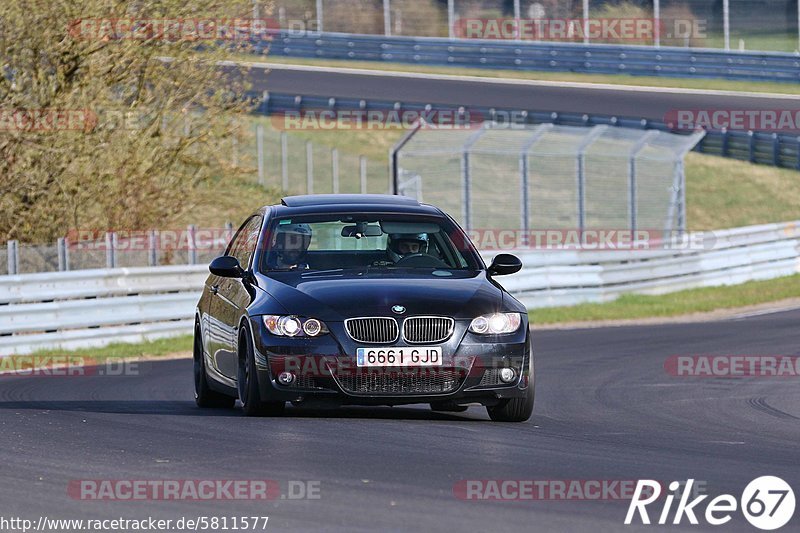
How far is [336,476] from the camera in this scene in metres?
7.50

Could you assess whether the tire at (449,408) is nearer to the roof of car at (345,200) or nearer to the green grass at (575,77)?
the roof of car at (345,200)

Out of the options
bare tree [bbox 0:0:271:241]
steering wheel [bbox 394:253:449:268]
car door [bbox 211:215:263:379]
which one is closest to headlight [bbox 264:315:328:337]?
car door [bbox 211:215:263:379]

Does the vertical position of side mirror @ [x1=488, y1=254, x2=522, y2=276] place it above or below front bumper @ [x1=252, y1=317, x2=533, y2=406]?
above

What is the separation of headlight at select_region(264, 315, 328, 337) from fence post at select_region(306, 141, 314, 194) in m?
21.2

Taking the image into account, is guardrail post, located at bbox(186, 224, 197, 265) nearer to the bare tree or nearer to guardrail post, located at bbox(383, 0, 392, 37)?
the bare tree

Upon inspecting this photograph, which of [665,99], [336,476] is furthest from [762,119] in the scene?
[336,476]

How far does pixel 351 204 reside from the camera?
1104cm

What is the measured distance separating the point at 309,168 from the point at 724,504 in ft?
81.8

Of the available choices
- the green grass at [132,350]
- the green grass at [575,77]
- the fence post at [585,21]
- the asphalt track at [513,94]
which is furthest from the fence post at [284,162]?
the fence post at [585,21]

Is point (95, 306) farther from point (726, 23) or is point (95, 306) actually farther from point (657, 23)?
point (657, 23)

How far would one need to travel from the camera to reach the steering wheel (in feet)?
34.8

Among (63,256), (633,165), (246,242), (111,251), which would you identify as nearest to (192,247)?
(111,251)

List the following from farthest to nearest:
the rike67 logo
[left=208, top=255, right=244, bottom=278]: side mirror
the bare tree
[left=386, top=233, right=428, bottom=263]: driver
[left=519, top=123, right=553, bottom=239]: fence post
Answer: [left=519, top=123, right=553, bottom=239]: fence post < the bare tree < [left=386, top=233, right=428, bottom=263]: driver < [left=208, top=255, right=244, bottom=278]: side mirror < the rike67 logo

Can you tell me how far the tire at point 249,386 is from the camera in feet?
32.4
